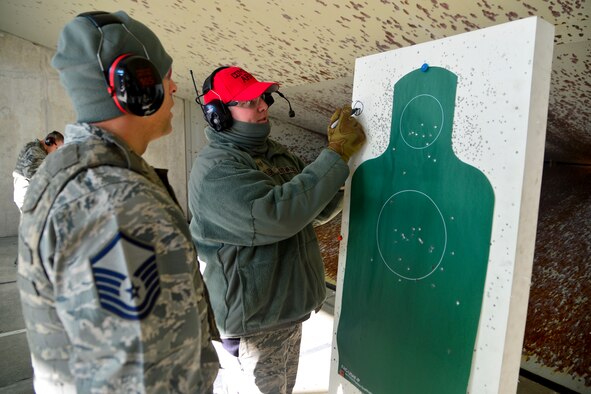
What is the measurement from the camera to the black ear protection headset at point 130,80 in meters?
0.73

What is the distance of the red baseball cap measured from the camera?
4.51 feet

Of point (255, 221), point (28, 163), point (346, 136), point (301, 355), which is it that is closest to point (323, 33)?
point (346, 136)

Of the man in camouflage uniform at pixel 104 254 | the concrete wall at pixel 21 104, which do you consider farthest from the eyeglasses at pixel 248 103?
the concrete wall at pixel 21 104

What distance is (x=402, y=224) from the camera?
1302 mm

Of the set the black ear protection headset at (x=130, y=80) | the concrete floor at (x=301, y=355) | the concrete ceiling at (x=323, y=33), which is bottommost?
the concrete floor at (x=301, y=355)

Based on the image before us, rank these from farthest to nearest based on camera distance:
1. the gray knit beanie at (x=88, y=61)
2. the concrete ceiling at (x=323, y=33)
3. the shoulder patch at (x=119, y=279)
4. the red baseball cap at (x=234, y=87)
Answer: the concrete ceiling at (x=323, y=33), the red baseball cap at (x=234, y=87), the gray knit beanie at (x=88, y=61), the shoulder patch at (x=119, y=279)

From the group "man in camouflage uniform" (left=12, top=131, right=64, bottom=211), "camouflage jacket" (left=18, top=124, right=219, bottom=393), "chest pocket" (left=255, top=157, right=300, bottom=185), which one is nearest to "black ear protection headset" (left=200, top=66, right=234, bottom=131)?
"chest pocket" (left=255, top=157, right=300, bottom=185)

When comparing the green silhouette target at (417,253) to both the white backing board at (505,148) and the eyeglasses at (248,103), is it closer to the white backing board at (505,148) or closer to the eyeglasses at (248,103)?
the white backing board at (505,148)

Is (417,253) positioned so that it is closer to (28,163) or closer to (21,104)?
(28,163)

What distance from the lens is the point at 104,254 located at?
63 cm

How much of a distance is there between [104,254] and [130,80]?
30cm

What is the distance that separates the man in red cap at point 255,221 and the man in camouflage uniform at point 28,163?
244cm

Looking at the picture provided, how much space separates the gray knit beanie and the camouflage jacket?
57 mm

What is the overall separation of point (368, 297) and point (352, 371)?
289 millimetres
